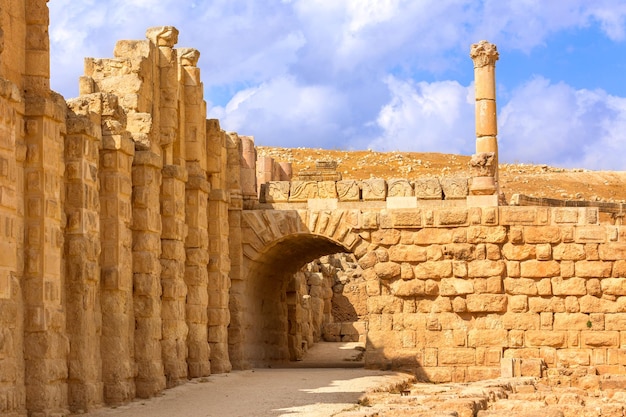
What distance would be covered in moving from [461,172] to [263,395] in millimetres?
28163

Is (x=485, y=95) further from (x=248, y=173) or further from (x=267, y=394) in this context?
(x=267, y=394)

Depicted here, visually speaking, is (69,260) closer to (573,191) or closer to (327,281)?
(327,281)

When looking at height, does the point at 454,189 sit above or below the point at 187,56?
below

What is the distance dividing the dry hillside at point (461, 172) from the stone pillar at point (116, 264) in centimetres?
2351

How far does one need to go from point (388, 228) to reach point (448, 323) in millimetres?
1933

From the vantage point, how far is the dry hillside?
3934cm

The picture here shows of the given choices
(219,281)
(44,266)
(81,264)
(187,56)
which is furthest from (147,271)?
(187,56)

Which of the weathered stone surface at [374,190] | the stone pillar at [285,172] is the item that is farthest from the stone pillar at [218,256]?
the stone pillar at [285,172]

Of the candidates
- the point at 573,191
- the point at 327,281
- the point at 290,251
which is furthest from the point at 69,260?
the point at 573,191

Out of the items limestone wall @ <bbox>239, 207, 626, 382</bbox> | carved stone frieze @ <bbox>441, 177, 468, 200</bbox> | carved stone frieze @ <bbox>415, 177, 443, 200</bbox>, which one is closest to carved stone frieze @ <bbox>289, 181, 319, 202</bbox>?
limestone wall @ <bbox>239, 207, 626, 382</bbox>

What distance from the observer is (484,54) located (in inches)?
824

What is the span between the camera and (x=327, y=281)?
30.0 meters

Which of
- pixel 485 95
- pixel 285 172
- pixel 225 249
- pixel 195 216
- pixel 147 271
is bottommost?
pixel 147 271

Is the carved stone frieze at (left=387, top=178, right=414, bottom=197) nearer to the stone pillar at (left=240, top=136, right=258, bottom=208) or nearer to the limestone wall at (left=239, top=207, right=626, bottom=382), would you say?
the limestone wall at (left=239, top=207, right=626, bottom=382)
